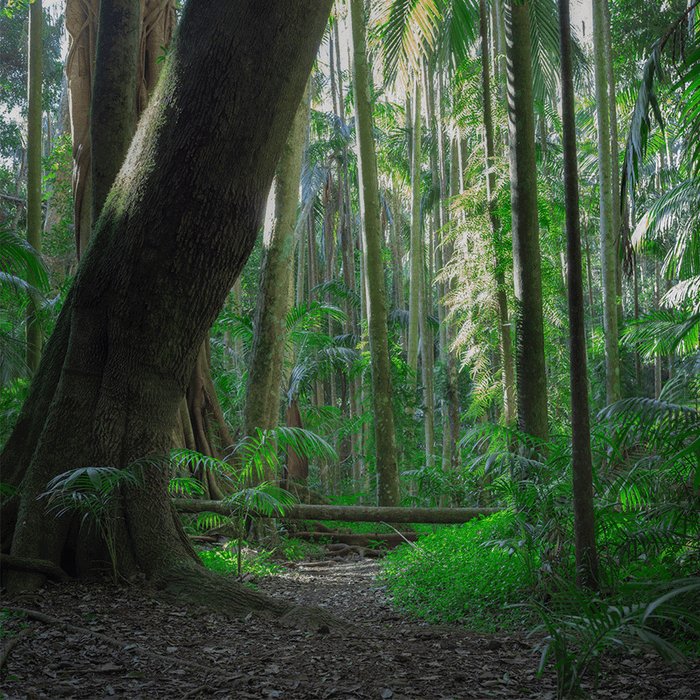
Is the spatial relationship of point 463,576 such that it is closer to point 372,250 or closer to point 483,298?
point 483,298

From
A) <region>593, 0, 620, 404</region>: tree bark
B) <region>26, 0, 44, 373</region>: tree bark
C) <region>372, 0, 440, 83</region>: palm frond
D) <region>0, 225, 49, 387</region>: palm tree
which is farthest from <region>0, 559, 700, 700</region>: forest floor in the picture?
<region>372, 0, 440, 83</region>: palm frond

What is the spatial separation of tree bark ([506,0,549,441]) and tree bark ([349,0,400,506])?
9.18 feet

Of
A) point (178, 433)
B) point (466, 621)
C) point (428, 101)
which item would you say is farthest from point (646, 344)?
point (428, 101)

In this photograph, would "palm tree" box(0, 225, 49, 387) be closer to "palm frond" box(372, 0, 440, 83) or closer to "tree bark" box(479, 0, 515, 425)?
"palm frond" box(372, 0, 440, 83)

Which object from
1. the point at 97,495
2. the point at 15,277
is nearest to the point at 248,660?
the point at 97,495

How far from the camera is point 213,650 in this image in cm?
259

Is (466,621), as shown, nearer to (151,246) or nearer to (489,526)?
(489,526)

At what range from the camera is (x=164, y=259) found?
3.19m

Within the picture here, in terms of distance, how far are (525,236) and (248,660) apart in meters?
3.61

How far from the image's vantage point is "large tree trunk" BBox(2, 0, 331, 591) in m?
3.17

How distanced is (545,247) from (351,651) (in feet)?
29.0

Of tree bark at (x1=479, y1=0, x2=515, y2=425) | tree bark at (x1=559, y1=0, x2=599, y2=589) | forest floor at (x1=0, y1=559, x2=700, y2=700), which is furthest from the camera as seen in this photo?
tree bark at (x1=479, y1=0, x2=515, y2=425)

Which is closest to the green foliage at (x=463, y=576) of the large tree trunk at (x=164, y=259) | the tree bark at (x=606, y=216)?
the large tree trunk at (x=164, y=259)

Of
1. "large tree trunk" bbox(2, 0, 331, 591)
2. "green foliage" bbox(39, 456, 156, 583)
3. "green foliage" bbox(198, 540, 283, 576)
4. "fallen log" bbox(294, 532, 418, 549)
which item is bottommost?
"fallen log" bbox(294, 532, 418, 549)
